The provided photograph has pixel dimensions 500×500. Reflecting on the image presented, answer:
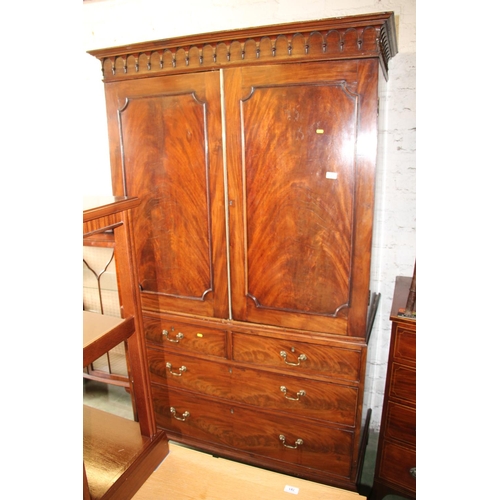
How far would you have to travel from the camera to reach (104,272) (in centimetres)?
211

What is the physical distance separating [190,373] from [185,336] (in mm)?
212

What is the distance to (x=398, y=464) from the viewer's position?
69.5 inches

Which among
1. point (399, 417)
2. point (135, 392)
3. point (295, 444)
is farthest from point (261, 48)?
point (295, 444)

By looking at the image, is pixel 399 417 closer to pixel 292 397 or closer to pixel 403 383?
pixel 403 383

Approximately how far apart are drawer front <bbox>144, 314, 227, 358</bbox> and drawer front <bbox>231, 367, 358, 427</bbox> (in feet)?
0.54

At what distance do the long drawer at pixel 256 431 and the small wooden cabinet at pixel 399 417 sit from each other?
6.9 inches

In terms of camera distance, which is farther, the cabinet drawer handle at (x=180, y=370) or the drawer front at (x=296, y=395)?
the cabinet drawer handle at (x=180, y=370)

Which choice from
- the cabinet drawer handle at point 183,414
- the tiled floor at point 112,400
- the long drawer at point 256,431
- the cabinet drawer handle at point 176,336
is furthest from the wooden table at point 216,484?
the tiled floor at point 112,400

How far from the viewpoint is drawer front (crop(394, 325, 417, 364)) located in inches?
62.5

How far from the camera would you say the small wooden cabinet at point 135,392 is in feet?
2.70

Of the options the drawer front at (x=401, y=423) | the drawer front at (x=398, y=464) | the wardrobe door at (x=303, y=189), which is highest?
the wardrobe door at (x=303, y=189)

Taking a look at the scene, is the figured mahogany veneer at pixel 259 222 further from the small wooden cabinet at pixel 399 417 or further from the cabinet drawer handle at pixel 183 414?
the small wooden cabinet at pixel 399 417

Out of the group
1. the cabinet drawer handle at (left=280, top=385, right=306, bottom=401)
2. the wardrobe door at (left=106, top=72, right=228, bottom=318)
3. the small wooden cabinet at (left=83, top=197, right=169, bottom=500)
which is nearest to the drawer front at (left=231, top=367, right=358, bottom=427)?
the cabinet drawer handle at (left=280, top=385, right=306, bottom=401)
